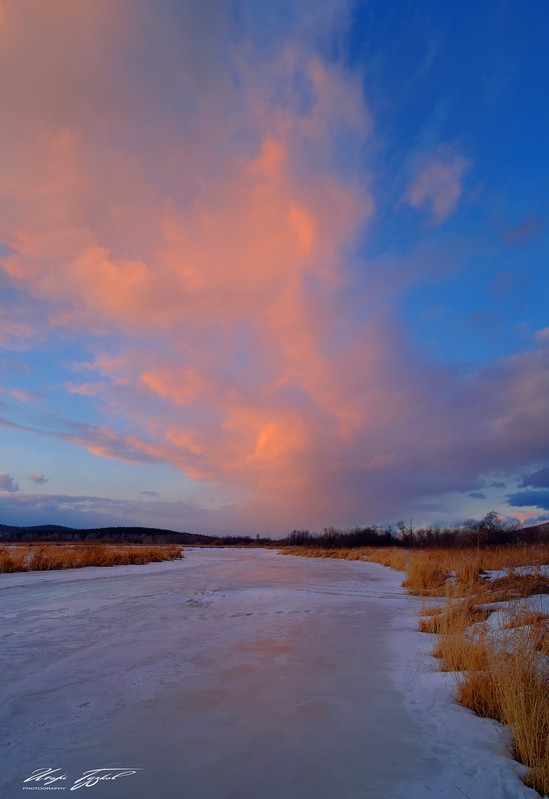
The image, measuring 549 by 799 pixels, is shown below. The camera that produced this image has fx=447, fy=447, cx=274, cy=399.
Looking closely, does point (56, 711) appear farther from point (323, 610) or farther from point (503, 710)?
point (323, 610)

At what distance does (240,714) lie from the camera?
372 centimetres

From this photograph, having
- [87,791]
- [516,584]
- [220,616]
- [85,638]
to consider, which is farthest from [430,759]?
[516,584]
